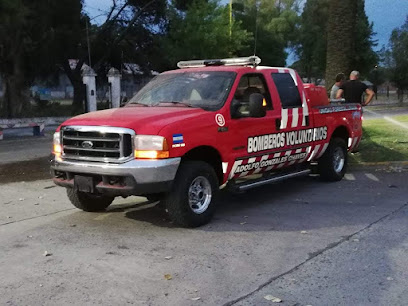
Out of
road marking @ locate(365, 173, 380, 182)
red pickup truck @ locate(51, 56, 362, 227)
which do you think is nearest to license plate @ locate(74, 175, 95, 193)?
red pickup truck @ locate(51, 56, 362, 227)

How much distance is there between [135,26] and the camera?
31922mm

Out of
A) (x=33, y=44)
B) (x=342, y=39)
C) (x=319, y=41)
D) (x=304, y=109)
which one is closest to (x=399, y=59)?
(x=319, y=41)

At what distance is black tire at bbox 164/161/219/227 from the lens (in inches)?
224

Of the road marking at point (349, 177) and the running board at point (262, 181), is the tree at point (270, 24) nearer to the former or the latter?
the road marking at point (349, 177)

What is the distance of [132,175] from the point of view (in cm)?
539

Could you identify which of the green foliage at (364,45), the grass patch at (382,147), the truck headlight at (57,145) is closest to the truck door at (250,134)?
the truck headlight at (57,145)

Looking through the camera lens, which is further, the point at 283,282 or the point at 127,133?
the point at 127,133

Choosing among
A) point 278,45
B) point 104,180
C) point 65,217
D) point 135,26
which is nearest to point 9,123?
point 65,217

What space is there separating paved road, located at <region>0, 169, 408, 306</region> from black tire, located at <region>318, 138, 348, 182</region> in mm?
960

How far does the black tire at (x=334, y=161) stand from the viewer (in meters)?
8.57

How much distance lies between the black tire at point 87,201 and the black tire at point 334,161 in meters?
3.91

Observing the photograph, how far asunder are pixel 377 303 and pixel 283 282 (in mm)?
798

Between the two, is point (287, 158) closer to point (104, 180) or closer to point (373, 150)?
point (104, 180)

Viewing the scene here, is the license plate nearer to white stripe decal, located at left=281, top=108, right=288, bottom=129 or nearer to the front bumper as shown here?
the front bumper
